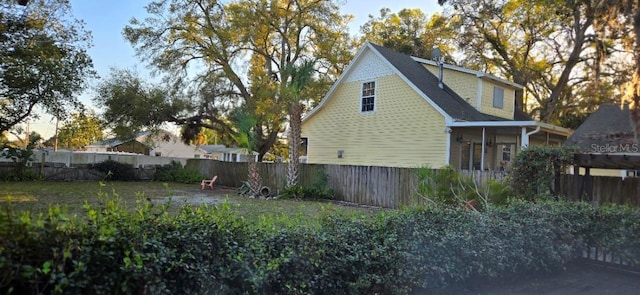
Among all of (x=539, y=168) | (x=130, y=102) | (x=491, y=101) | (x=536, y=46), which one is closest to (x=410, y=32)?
Answer: (x=536, y=46)

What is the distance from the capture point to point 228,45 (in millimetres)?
24328

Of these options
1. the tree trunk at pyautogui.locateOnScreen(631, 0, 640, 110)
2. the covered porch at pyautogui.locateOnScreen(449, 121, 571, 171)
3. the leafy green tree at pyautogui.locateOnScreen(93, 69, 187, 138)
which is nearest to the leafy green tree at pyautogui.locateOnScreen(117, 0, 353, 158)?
the leafy green tree at pyautogui.locateOnScreen(93, 69, 187, 138)

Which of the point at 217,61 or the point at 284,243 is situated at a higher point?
the point at 217,61

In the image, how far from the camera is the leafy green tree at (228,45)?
2369 cm

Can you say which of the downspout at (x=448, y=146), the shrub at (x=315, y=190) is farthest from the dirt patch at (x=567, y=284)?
the shrub at (x=315, y=190)

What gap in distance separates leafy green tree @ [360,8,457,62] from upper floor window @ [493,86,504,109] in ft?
23.6

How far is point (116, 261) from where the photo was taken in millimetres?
2629

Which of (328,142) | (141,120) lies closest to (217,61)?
(141,120)

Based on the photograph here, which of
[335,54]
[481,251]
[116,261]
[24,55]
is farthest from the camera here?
[335,54]

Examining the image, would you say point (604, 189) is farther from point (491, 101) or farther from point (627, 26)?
point (491, 101)

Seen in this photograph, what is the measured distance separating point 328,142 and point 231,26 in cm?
937

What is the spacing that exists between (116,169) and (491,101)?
17.4 meters

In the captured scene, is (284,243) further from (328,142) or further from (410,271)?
(328,142)

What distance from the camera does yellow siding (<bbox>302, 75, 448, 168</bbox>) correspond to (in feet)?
52.6
